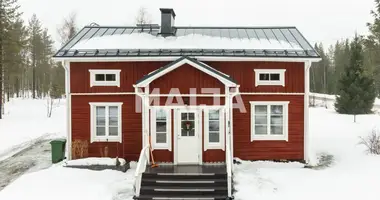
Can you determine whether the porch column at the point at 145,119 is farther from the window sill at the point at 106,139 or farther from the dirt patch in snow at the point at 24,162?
the dirt patch in snow at the point at 24,162

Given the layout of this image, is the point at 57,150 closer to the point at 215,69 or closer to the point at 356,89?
the point at 215,69

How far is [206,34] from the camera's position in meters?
16.1

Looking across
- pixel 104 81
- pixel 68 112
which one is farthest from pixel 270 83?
pixel 68 112

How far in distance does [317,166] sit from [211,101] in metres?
4.87

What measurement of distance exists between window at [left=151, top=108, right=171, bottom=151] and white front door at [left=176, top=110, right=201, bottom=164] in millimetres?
371

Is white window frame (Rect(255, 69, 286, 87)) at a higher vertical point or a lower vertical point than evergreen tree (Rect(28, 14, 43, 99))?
lower

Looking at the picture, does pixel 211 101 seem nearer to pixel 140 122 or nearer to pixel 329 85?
pixel 140 122

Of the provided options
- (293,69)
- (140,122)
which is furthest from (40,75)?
(293,69)

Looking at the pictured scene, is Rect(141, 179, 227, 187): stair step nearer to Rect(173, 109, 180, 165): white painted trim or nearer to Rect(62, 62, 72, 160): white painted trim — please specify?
Rect(173, 109, 180, 165): white painted trim

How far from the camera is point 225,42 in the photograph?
14.7 meters

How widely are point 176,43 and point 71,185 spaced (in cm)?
678

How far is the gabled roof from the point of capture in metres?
12.2

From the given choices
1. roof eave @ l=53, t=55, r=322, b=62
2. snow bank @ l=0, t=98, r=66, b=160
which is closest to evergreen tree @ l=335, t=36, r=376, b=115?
roof eave @ l=53, t=55, r=322, b=62

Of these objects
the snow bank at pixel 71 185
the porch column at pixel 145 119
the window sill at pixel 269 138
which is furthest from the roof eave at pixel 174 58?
the snow bank at pixel 71 185
